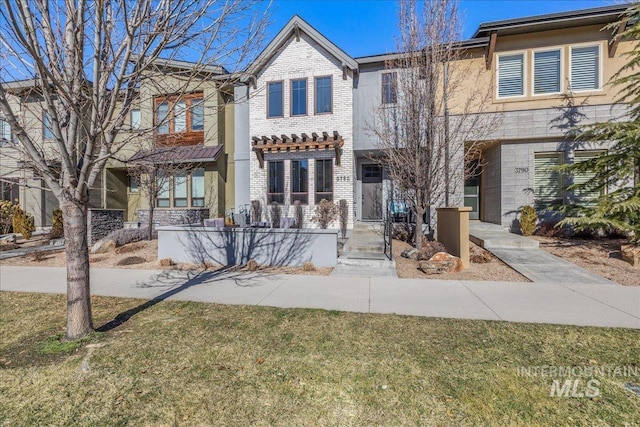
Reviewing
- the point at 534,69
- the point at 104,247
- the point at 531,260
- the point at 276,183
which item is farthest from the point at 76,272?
the point at 534,69

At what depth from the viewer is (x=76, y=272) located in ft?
12.2

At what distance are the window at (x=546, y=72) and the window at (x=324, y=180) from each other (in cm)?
859

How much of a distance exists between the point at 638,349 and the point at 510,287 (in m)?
2.53

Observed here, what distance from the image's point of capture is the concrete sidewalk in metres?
4.53

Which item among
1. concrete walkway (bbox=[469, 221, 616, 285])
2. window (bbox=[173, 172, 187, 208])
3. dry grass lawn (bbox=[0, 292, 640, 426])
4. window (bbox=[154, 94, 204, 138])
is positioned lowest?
dry grass lawn (bbox=[0, 292, 640, 426])

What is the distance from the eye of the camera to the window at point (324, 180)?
1289 cm

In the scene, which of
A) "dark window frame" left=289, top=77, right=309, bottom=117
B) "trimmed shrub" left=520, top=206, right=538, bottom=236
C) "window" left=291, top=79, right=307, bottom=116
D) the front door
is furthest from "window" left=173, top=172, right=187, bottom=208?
"trimmed shrub" left=520, top=206, right=538, bottom=236

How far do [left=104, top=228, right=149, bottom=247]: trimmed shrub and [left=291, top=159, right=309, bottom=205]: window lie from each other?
6.37 metres

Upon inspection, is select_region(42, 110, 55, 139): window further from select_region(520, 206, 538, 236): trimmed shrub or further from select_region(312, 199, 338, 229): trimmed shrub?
select_region(520, 206, 538, 236): trimmed shrub

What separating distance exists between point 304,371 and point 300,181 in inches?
423

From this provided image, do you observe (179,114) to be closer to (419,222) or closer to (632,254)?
(419,222)

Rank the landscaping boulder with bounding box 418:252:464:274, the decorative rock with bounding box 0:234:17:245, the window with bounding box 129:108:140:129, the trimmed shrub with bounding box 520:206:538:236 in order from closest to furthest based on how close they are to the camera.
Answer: the window with bounding box 129:108:140:129 < the landscaping boulder with bounding box 418:252:464:274 < the trimmed shrub with bounding box 520:206:538:236 < the decorative rock with bounding box 0:234:17:245

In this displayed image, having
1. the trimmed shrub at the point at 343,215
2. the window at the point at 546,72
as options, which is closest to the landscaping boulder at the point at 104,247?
the trimmed shrub at the point at 343,215
